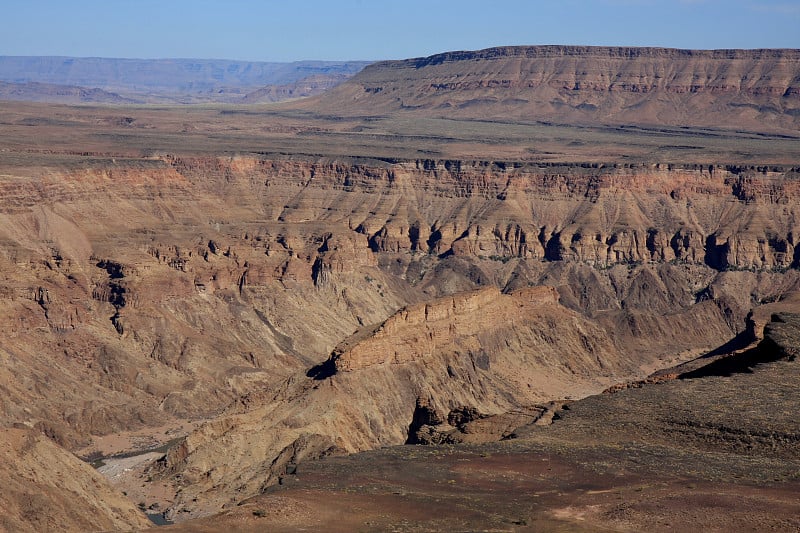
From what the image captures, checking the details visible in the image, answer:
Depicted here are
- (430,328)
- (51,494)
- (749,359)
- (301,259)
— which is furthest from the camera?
(301,259)

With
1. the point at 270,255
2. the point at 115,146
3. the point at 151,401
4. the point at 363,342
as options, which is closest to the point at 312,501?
the point at 363,342

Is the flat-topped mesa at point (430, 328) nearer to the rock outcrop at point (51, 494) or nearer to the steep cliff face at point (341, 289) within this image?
the steep cliff face at point (341, 289)

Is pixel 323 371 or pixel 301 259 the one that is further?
pixel 301 259

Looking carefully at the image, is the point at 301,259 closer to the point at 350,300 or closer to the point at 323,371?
the point at 350,300

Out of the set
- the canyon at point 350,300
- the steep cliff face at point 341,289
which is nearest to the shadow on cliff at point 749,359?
the canyon at point 350,300

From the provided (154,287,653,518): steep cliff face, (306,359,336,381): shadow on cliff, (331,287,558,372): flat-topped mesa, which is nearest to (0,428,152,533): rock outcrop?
(154,287,653,518): steep cliff face

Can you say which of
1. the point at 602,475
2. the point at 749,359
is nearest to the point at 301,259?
the point at 749,359
